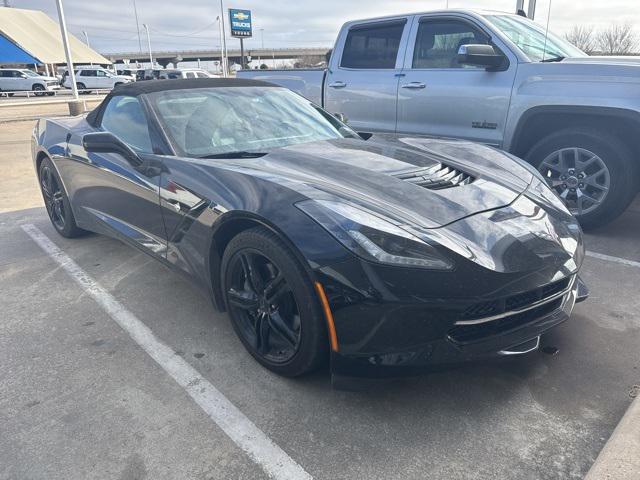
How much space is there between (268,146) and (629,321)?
2.45 m

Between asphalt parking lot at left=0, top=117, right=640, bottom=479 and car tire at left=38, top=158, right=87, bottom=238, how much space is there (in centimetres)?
138

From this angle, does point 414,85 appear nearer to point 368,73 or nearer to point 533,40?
point 368,73

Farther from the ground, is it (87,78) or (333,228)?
(87,78)

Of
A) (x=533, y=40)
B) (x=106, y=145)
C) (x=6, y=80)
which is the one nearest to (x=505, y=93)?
(x=533, y=40)

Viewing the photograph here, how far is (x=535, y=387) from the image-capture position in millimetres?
2311

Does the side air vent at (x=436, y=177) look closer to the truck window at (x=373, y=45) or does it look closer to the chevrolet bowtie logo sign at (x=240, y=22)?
the truck window at (x=373, y=45)

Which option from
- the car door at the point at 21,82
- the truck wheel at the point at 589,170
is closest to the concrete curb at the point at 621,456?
the truck wheel at the point at 589,170

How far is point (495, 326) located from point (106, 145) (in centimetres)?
251

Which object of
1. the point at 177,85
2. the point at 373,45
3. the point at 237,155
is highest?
the point at 373,45

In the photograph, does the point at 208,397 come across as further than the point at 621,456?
Yes

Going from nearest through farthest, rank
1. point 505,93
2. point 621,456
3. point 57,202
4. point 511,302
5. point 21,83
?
1. point 621,456
2. point 511,302
3. point 505,93
4. point 57,202
5. point 21,83

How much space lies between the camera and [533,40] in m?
4.93

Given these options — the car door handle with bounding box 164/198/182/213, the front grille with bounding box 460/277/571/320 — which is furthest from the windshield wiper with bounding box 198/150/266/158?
the front grille with bounding box 460/277/571/320

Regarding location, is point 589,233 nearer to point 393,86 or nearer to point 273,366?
point 393,86
